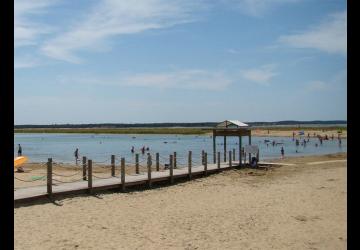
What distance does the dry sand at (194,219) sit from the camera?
10070mm

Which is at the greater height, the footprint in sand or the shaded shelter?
the shaded shelter

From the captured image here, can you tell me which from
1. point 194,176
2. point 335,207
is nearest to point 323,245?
point 335,207

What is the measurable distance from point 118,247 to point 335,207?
782 cm

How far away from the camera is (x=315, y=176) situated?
22.3 metres

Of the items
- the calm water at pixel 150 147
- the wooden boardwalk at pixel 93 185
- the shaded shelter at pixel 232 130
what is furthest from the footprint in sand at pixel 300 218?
the calm water at pixel 150 147

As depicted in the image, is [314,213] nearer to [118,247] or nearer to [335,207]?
[335,207]
